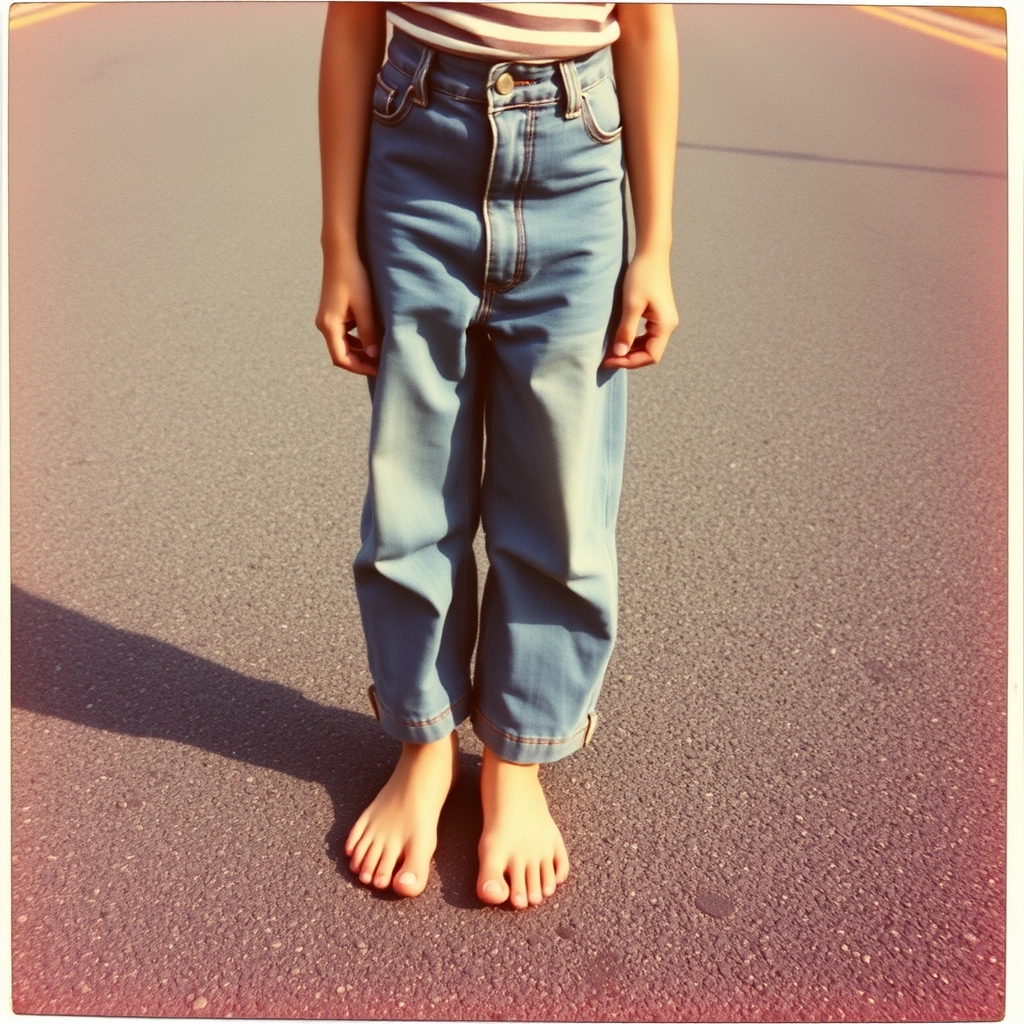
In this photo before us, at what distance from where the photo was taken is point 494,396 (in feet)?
5.00

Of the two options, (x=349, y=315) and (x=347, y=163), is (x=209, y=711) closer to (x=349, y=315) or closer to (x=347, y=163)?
(x=349, y=315)

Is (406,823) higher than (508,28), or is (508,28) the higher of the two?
(508,28)

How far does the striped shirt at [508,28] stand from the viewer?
1.25m

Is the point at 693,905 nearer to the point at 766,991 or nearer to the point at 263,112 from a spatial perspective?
the point at 766,991

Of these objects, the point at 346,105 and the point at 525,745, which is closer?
the point at 346,105

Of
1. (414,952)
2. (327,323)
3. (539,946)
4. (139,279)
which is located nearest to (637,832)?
(539,946)

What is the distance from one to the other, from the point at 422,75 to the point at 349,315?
12.8 inches

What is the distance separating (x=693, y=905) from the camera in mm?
1646

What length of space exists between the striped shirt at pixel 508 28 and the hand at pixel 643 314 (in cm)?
28

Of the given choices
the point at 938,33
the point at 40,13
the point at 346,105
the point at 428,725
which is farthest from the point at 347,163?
the point at 938,33

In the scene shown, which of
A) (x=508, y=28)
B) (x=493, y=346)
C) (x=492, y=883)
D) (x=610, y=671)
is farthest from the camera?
(x=610, y=671)

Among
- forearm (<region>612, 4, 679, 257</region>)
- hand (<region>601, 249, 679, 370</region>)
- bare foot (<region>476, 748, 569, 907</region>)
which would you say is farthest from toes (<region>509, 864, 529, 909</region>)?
forearm (<region>612, 4, 679, 257</region>)

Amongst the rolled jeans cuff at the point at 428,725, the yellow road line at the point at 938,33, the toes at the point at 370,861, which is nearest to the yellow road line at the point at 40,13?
the yellow road line at the point at 938,33

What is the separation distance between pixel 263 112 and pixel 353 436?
4095 mm
